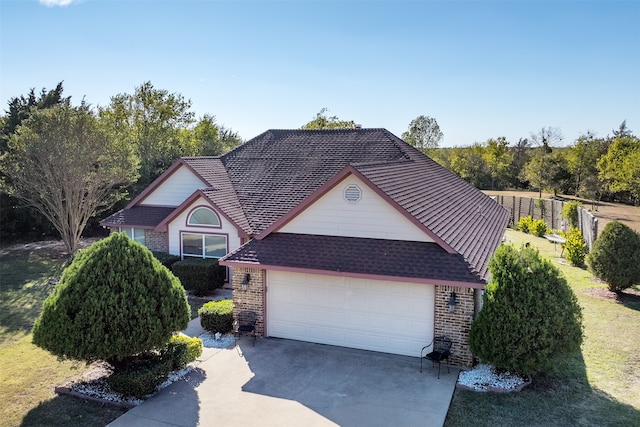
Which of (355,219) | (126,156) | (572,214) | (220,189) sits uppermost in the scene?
(126,156)

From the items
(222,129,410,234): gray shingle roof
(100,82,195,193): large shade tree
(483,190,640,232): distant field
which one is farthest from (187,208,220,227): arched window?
(483,190,640,232): distant field

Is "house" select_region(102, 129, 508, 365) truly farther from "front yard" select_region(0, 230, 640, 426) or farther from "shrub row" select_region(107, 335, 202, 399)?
"shrub row" select_region(107, 335, 202, 399)

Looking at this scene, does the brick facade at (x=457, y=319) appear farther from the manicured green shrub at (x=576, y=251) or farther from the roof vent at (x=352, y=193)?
the manicured green shrub at (x=576, y=251)

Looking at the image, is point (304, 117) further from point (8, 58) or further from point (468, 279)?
point (468, 279)

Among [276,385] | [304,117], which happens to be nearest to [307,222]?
[276,385]

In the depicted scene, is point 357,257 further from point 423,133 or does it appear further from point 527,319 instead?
point 423,133

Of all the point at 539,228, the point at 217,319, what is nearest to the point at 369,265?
the point at 217,319

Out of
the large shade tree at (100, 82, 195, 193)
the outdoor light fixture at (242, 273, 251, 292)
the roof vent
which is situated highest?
the large shade tree at (100, 82, 195, 193)

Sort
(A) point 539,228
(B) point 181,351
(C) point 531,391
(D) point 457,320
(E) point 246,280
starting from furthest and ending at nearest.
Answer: (A) point 539,228
(E) point 246,280
(D) point 457,320
(B) point 181,351
(C) point 531,391
